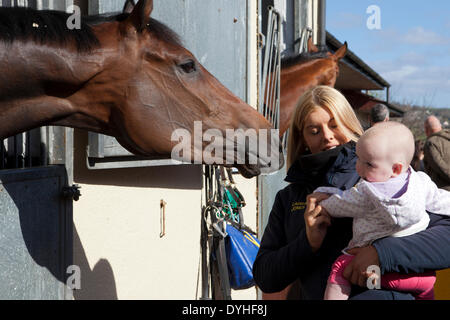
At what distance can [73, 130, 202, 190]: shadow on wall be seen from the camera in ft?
8.24

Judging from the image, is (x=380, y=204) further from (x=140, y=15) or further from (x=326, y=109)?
(x=140, y=15)

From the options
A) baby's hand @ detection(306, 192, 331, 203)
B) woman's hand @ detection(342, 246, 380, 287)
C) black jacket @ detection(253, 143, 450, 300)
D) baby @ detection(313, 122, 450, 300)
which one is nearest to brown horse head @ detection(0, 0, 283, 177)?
black jacket @ detection(253, 143, 450, 300)

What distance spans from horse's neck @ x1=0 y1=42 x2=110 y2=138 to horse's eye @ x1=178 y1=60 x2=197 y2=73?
392 millimetres

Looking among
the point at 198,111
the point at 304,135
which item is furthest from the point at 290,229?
the point at 198,111

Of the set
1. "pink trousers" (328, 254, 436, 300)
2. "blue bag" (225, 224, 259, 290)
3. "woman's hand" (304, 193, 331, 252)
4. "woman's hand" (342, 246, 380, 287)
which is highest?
"woman's hand" (304, 193, 331, 252)

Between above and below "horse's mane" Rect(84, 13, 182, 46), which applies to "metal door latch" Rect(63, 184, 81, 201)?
below

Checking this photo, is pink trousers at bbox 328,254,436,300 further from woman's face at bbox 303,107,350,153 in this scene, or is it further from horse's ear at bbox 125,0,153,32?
horse's ear at bbox 125,0,153,32

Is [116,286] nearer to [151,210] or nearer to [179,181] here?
[151,210]

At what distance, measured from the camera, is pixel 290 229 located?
1.83 m

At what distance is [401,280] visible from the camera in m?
1.55

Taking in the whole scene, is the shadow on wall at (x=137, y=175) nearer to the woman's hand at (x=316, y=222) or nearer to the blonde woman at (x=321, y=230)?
the blonde woman at (x=321, y=230)

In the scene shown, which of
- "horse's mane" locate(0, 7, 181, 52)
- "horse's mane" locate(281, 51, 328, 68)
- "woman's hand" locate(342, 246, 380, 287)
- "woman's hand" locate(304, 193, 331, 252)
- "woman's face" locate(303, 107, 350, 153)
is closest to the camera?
"woman's hand" locate(342, 246, 380, 287)

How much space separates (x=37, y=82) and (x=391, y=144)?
4.20 ft
